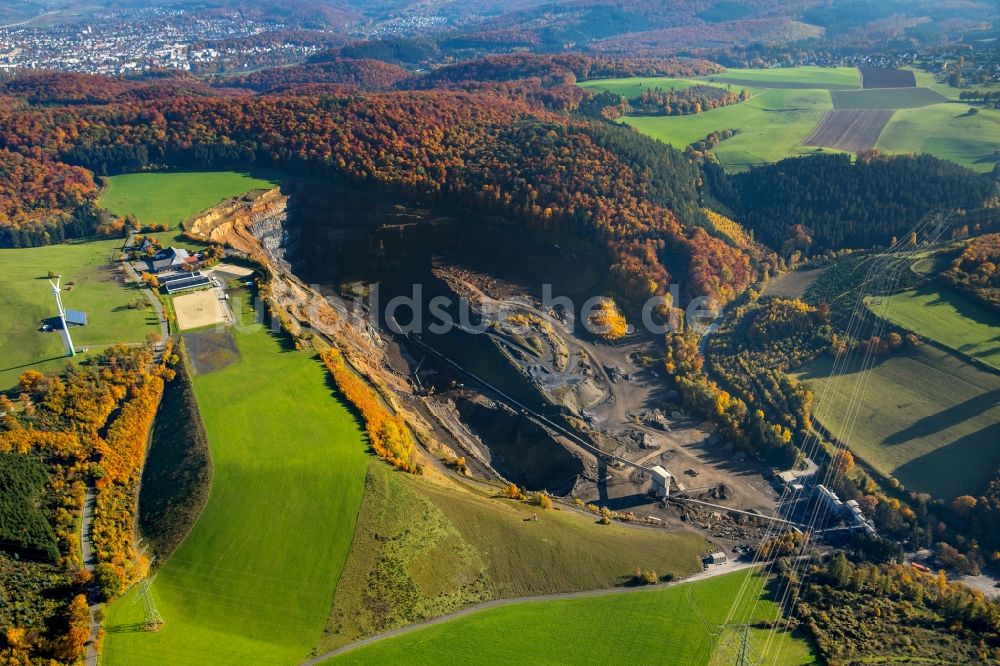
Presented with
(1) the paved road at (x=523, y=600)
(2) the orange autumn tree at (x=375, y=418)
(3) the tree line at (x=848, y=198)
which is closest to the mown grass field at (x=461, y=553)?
(1) the paved road at (x=523, y=600)

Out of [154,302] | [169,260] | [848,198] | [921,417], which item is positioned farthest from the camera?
[848,198]

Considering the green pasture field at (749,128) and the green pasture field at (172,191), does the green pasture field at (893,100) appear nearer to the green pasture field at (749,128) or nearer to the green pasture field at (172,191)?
the green pasture field at (749,128)

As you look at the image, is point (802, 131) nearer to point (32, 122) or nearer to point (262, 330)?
point (262, 330)

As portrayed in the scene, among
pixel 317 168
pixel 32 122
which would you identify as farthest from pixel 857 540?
pixel 32 122

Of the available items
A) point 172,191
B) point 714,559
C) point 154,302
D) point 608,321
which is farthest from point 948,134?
point 172,191

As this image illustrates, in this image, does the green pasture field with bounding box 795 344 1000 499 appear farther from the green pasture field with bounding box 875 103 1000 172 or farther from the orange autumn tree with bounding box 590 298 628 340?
the green pasture field with bounding box 875 103 1000 172

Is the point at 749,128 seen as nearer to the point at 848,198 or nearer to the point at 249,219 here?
the point at 848,198

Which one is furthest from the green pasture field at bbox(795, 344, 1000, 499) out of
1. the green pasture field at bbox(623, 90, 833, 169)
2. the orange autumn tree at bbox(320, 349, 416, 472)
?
the green pasture field at bbox(623, 90, 833, 169)
